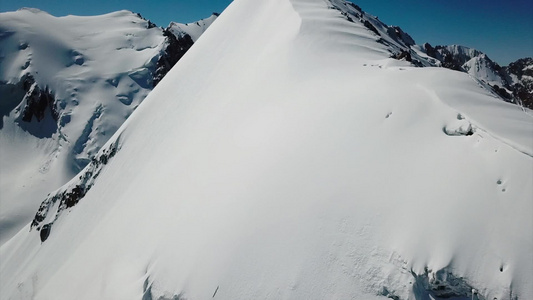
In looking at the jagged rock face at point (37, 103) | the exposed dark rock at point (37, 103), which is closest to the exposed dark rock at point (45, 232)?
the exposed dark rock at point (37, 103)

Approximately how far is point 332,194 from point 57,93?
267 feet

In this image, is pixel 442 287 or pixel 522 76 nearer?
pixel 442 287

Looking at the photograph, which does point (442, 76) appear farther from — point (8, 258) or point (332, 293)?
point (8, 258)

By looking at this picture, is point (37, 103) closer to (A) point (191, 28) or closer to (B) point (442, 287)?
(A) point (191, 28)

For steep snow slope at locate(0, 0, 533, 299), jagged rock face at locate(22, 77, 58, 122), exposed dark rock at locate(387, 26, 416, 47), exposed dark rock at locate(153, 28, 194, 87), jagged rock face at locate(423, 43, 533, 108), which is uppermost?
jagged rock face at locate(423, 43, 533, 108)

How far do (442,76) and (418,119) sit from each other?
2509 millimetres

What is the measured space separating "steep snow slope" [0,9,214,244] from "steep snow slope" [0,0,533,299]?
50018 mm

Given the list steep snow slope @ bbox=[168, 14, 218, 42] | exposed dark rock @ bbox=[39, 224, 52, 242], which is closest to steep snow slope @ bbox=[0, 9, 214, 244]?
steep snow slope @ bbox=[168, 14, 218, 42]

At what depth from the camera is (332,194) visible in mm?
9406

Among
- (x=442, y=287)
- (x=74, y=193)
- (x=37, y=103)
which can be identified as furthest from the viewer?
(x=37, y=103)

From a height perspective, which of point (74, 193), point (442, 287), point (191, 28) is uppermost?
point (191, 28)

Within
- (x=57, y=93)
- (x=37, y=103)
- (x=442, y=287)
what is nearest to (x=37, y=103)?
(x=37, y=103)

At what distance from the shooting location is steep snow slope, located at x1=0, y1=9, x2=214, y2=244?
203 ft

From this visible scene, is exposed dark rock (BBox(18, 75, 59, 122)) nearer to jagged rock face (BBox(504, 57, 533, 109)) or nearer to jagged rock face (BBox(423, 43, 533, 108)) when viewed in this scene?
jagged rock face (BBox(423, 43, 533, 108))
